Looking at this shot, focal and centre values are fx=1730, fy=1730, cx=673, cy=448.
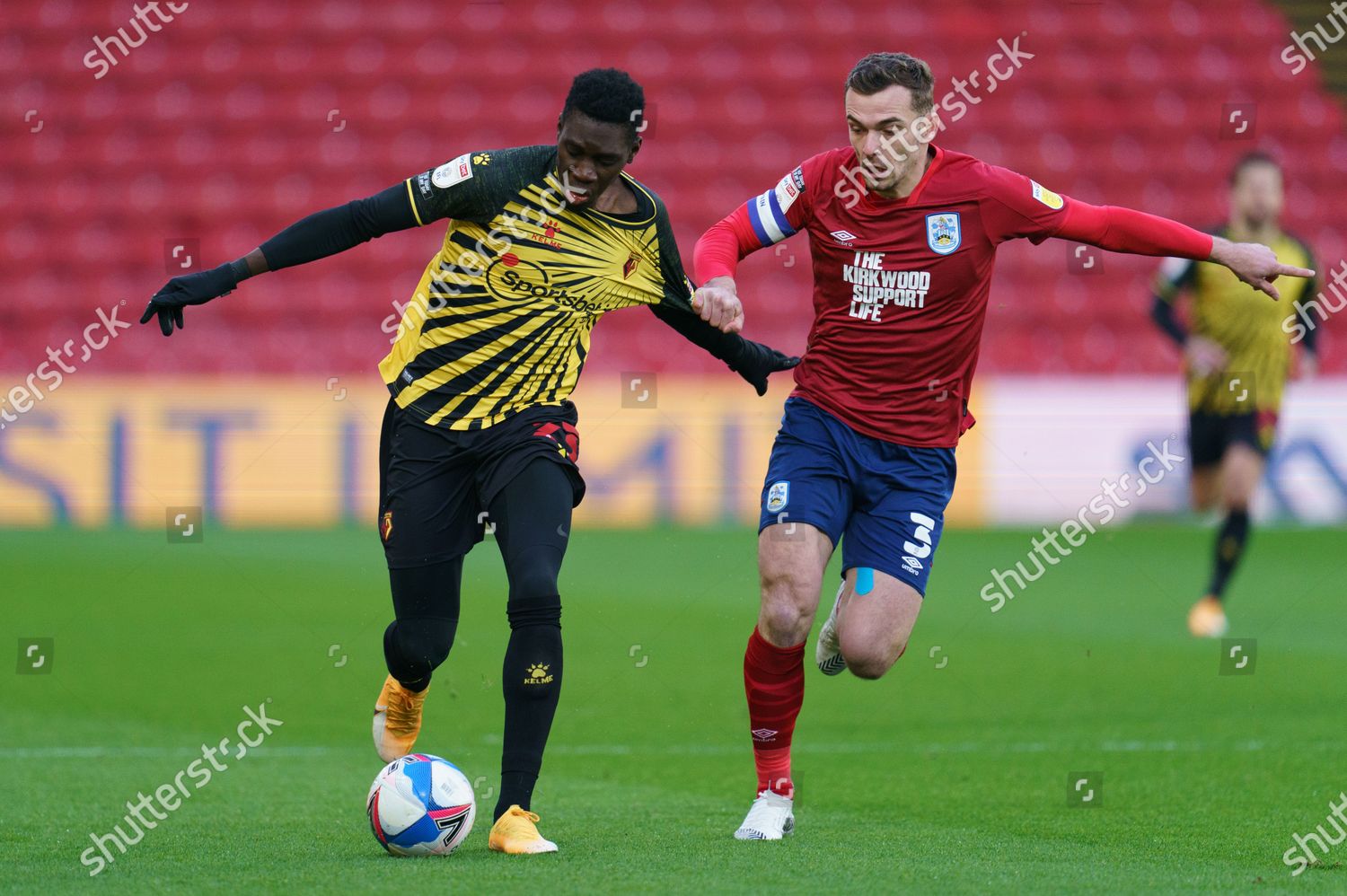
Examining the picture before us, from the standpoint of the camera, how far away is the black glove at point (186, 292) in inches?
181

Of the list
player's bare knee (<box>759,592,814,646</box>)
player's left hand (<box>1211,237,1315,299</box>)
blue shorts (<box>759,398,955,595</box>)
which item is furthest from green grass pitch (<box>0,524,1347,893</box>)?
player's left hand (<box>1211,237,1315,299</box>)

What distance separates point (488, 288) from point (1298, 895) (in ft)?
8.80

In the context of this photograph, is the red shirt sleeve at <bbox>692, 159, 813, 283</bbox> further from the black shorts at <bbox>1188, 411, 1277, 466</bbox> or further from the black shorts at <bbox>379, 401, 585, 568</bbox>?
the black shorts at <bbox>1188, 411, 1277, 466</bbox>

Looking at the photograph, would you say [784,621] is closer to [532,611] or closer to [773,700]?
[773,700]

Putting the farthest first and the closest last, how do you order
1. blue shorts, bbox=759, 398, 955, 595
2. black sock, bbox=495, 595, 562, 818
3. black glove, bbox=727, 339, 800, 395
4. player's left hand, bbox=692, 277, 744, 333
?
black glove, bbox=727, 339, 800, 395
blue shorts, bbox=759, 398, 955, 595
player's left hand, bbox=692, 277, 744, 333
black sock, bbox=495, 595, 562, 818

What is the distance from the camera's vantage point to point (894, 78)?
15.9 ft

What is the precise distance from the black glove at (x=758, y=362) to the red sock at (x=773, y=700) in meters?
0.84

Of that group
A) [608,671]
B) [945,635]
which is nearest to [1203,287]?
[945,635]

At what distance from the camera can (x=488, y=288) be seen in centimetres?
501

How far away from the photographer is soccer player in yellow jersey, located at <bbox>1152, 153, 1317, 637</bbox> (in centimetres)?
980

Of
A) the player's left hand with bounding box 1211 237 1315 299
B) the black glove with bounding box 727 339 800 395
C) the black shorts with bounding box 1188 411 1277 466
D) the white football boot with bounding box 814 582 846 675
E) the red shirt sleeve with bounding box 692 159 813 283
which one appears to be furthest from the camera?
the black shorts with bounding box 1188 411 1277 466

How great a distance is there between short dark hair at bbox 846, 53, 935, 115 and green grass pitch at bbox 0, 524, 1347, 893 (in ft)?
6.80

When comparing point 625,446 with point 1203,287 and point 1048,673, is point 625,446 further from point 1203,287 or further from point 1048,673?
point 1048,673

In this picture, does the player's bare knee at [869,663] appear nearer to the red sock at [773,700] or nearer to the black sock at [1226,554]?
the red sock at [773,700]
